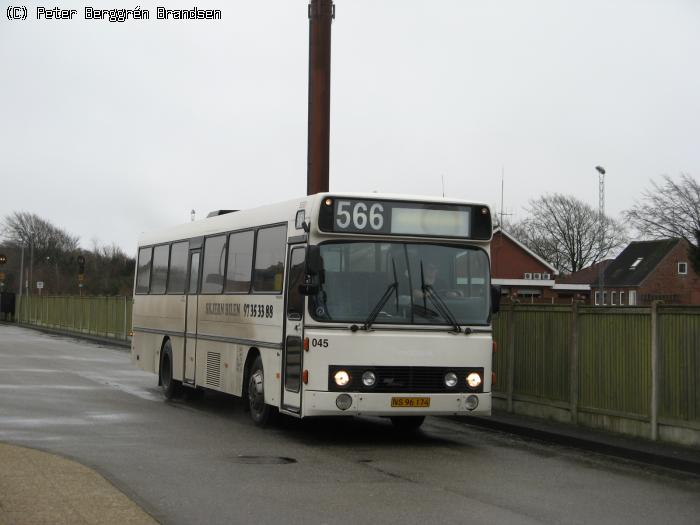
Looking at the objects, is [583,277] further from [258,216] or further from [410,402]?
[410,402]

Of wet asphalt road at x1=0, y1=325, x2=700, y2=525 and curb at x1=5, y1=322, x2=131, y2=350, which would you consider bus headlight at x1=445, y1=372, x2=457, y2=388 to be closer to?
wet asphalt road at x1=0, y1=325, x2=700, y2=525

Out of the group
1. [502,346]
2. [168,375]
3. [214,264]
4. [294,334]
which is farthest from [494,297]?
[168,375]

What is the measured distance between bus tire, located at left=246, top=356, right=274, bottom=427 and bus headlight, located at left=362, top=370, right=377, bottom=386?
6.95 ft

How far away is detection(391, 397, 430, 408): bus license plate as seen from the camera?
12.9m

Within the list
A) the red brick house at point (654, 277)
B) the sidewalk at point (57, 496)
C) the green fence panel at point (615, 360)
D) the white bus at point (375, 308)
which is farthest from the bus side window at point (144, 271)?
the red brick house at point (654, 277)

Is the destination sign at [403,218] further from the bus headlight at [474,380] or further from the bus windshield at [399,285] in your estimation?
the bus headlight at [474,380]

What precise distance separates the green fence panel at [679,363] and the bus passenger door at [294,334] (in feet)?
13.7

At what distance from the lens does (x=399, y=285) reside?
1312 centimetres

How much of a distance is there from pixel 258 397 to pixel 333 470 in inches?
151

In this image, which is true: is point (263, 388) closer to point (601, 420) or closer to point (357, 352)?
point (357, 352)

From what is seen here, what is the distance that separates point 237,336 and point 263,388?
50.8 inches

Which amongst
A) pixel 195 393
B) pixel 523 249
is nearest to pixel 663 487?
pixel 195 393

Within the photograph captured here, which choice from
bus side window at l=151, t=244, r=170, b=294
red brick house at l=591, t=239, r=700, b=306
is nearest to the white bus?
bus side window at l=151, t=244, r=170, b=294

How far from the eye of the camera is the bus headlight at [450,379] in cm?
1310
